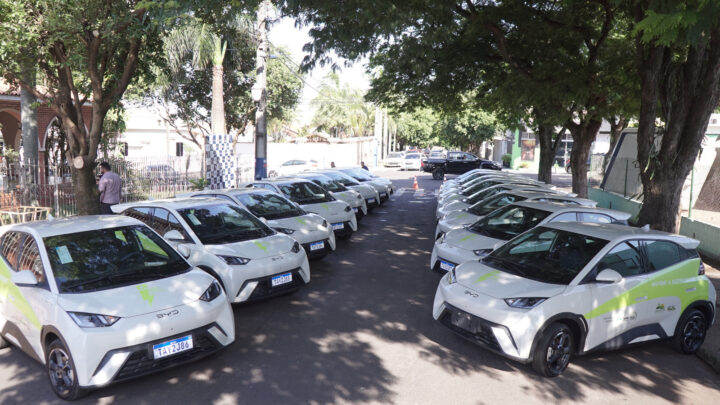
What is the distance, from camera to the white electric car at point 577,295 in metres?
5.02

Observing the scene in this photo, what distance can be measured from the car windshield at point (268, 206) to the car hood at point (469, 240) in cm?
295

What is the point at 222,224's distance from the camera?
24.3 ft

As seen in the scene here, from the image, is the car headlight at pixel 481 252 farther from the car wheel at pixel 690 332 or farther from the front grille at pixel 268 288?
the front grille at pixel 268 288

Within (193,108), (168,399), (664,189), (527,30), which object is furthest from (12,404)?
(193,108)

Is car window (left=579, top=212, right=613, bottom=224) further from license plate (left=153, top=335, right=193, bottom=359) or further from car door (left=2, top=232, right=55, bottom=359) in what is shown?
car door (left=2, top=232, right=55, bottom=359)

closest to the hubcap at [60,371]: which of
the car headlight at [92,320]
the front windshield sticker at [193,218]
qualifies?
the car headlight at [92,320]

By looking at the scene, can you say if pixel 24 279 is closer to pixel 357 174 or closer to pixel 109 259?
pixel 109 259

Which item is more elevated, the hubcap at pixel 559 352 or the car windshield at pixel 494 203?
the car windshield at pixel 494 203

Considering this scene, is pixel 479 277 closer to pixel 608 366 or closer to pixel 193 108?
pixel 608 366

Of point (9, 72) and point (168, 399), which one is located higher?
point (9, 72)

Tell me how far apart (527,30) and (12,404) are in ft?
42.7

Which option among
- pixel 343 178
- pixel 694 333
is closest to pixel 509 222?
pixel 694 333

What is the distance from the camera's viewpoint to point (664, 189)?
8.58 meters

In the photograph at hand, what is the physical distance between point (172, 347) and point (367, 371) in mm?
1936
